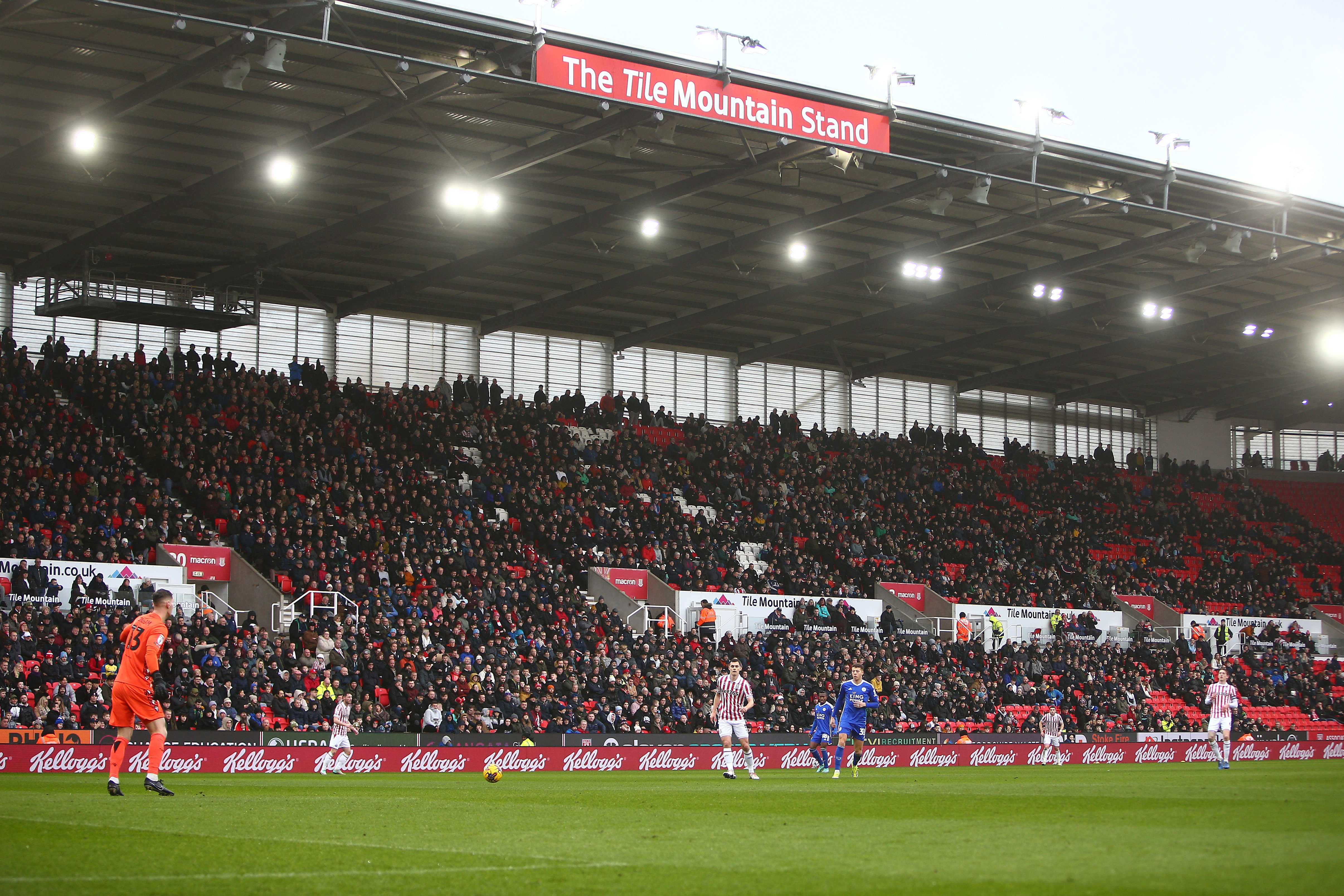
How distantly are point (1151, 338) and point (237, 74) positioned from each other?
119 feet

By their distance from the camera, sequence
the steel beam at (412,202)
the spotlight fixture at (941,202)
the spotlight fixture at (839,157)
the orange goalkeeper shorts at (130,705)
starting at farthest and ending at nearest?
the spotlight fixture at (941,202) → the spotlight fixture at (839,157) → the steel beam at (412,202) → the orange goalkeeper shorts at (130,705)

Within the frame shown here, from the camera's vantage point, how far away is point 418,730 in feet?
98.7

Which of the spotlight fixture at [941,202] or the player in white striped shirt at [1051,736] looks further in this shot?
the spotlight fixture at [941,202]

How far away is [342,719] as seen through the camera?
2548cm

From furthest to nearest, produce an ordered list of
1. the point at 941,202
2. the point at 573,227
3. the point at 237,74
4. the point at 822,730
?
the point at 573,227
the point at 941,202
the point at 822,730
the point at 237,74

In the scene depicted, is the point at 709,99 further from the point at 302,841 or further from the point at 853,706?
the point at 302,841

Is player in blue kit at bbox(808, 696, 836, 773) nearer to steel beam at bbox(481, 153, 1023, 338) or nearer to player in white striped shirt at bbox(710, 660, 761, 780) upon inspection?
player in white striped shirt at bbox(710, 660, 761, 780)

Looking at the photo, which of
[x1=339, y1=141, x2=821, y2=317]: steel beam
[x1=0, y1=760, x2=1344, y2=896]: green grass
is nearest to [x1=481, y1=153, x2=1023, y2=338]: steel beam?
[x1=339, y1=141, x2=821, y2=317]: steel beam

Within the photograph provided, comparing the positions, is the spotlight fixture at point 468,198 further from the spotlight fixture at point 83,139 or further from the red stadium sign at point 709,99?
the spotlight fixture at point 83,139

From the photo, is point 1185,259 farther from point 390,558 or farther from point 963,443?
point 390,558

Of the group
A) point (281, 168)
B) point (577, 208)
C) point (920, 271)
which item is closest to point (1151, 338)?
point (920, 271)

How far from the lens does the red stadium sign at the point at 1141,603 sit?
4950cm

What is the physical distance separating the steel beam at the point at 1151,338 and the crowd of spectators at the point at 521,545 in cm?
383

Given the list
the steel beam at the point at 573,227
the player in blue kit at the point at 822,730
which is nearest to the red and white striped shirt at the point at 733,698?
the player in blue kit at the point at 822,730
